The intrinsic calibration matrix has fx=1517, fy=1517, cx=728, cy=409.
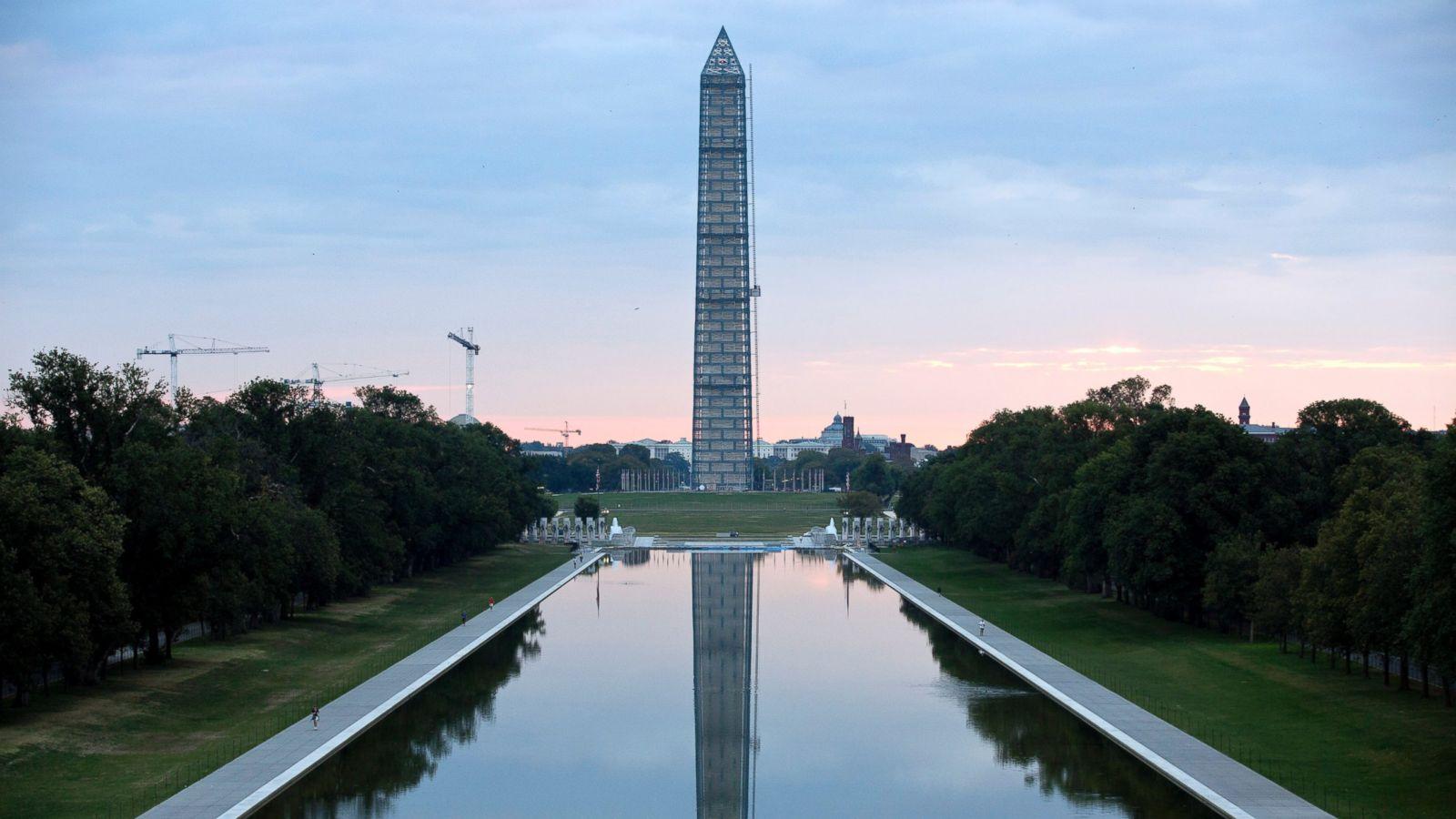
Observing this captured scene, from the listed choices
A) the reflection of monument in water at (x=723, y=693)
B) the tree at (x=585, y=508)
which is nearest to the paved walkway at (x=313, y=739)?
the reflection of monument in water at (x=723, y=693)

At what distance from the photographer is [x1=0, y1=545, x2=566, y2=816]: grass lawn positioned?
25.7 meters

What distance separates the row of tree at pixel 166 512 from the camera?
31.0 meters

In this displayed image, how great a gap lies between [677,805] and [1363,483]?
23020 mm

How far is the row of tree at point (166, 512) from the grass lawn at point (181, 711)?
1129mm

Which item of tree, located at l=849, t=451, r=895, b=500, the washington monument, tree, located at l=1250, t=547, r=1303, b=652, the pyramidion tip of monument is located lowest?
tree, located at l=1250, t=547, r=1303, b=652

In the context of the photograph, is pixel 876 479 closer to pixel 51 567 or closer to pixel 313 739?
pixel 51 567

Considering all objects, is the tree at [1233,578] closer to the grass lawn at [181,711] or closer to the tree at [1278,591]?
the tree at [1278,591]

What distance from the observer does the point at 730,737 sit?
32531 millimetres

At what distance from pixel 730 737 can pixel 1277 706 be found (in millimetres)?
11999

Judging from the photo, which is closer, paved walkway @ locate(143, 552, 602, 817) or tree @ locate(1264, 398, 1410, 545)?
paved walkway @ locate(143, 552, 602, 817)

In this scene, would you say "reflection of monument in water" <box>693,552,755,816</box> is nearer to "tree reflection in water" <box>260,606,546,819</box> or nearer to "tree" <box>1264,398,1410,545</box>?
"tree reflection in water" <box>260,606,546,819</box>

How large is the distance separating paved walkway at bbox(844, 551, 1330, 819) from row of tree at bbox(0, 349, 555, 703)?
822 inches

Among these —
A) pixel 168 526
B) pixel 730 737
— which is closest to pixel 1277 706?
pixel 730 737

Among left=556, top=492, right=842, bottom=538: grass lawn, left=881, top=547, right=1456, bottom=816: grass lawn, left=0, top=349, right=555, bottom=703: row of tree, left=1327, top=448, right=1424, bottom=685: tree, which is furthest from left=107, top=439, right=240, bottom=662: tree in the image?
left=556, top=492, right=842, bottom=538: grass lawn
